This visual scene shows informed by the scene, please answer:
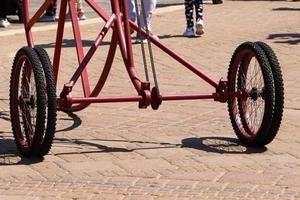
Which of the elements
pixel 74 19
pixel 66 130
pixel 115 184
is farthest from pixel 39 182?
pixel 74 19

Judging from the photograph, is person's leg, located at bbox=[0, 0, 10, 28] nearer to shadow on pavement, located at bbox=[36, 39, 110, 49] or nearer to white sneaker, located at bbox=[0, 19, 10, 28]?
white sneaker, located at bbox=[0, 19, 10, 28]

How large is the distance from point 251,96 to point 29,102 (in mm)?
1608

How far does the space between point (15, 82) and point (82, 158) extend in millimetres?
836

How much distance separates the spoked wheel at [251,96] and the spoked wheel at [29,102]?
149 cm

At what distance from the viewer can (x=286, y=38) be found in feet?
48.3

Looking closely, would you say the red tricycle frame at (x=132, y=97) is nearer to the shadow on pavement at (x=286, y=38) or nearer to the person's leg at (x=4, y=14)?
the shadow on pavement at (x=286, y=38)

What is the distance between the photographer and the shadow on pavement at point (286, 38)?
14359 mm

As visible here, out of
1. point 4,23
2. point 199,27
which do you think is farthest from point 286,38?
point 4,23

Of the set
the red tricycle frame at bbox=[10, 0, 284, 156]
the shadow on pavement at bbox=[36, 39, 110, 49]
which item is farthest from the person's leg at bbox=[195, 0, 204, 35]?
the red tricycle frame at bbox=[10, 0, 284, 156]

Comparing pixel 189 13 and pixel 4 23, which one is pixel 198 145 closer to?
pixel 189 13

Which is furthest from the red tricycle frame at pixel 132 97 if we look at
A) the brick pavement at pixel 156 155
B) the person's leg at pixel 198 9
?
the person's leg at pixel 198 9

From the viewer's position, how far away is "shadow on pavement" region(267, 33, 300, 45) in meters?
14.4

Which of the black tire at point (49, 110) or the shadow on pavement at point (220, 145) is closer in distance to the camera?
the black tire at point (49, 110)

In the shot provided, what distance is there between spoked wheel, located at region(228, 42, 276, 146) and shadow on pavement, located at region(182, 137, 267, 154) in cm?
6
